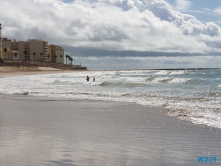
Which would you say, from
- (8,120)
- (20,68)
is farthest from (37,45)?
(8,120)

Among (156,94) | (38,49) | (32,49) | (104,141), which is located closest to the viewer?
(104,141)

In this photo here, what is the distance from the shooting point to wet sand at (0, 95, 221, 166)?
17.8 ft

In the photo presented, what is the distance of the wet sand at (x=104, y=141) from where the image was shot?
5418mm

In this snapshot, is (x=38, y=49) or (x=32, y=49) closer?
(x=38, y=49)

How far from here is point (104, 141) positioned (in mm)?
6902

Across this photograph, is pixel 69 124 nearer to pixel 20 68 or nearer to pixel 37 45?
pixel 20 68

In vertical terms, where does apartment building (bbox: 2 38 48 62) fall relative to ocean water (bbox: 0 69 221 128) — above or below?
above

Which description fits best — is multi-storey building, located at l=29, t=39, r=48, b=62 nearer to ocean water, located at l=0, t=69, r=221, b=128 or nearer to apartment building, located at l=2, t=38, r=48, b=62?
apartment building, located at l=2, t=38, r=48, b=62

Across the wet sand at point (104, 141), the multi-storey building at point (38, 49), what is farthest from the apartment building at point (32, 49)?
the wet sand at point (104, 141)

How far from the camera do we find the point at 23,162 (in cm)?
515

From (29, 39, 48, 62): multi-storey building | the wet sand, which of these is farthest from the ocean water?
(29, 39, 48, 62): multi-storey building

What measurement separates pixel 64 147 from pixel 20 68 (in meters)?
107

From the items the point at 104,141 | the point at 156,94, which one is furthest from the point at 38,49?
the point at 104,141

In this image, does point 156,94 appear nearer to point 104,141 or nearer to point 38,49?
point 104,141
